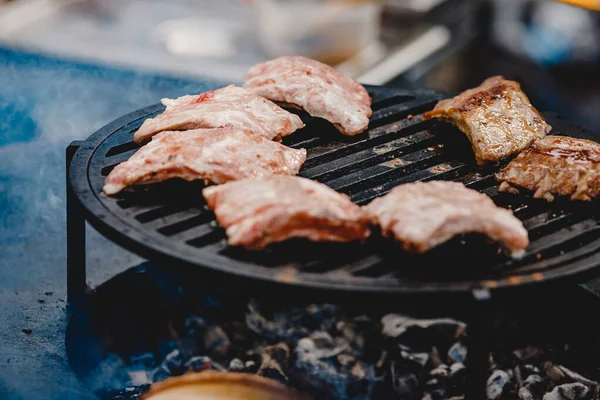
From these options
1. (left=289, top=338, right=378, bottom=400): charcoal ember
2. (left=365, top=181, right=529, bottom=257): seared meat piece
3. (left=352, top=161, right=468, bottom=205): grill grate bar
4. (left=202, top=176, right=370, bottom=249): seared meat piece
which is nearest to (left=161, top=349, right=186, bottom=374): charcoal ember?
(left=289, top=338, right=378, bottom=400): charcoal ember

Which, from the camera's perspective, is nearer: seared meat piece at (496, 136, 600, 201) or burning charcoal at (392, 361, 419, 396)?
seared meat piece at (496, 136, 600, 201)

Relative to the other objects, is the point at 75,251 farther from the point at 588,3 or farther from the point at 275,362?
the point at 588,3

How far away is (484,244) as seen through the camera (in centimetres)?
282

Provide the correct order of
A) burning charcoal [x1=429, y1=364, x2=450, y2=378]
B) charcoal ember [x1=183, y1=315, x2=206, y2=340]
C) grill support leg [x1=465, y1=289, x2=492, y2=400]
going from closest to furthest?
grill support leg [x1=465, y1=289, x2=492, y2=400], burning charcoal [x1=429, y1=364, x2=450, y2=378], charcoal ember [x1=183, y1=315, x2=206, y2=340]

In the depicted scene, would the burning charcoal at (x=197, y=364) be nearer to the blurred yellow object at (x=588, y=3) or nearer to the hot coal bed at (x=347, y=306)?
the hot coal bed at (x=347, y=306)

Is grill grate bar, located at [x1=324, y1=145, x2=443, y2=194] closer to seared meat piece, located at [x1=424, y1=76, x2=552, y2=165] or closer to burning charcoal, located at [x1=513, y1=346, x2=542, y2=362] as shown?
seared meat piece, located at [x1=424, y1=76, x2=552, y2=165]

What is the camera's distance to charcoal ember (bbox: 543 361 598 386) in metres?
3.57

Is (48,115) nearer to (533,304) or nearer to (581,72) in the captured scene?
(533,304)

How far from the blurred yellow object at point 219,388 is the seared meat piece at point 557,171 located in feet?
4.20

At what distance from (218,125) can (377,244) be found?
3.21 ft

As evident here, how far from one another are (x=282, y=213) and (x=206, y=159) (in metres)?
0.52

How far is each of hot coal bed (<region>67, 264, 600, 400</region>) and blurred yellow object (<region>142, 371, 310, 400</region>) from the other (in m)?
0.70

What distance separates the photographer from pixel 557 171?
312 cm

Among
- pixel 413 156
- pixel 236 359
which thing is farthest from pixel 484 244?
pixel 236 359
